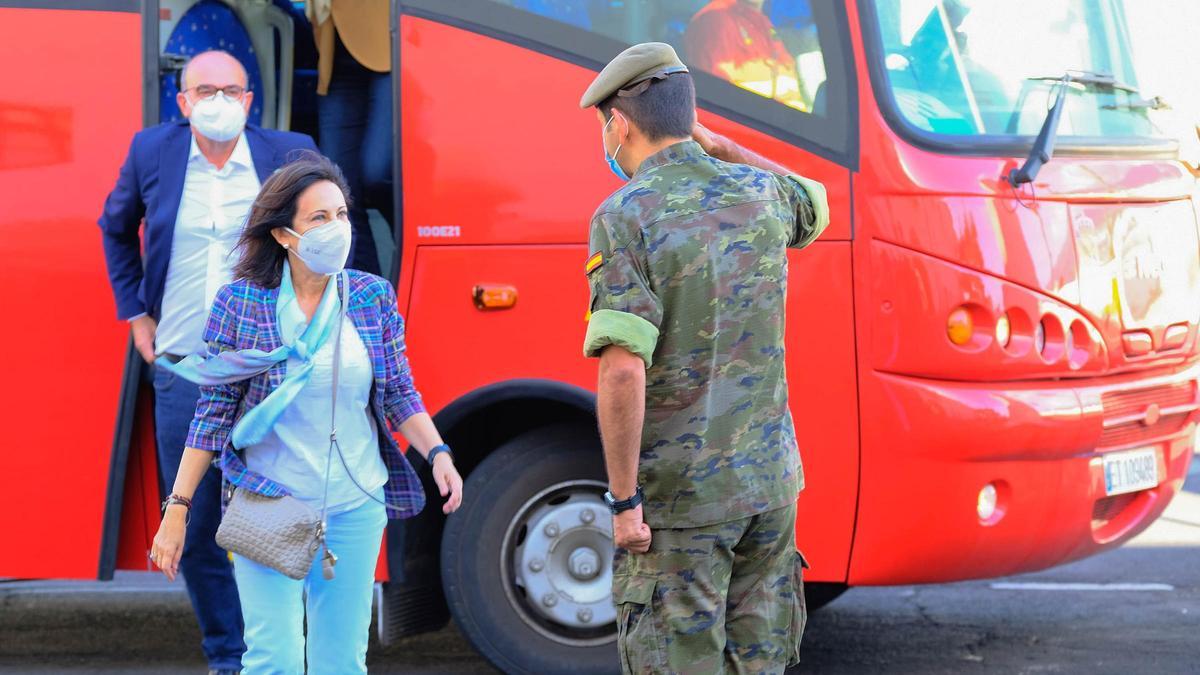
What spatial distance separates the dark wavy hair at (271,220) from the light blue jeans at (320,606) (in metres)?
0.63

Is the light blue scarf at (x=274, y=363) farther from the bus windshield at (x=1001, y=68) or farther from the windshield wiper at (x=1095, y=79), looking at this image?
the windshield wiper at (x=1095, y=79)

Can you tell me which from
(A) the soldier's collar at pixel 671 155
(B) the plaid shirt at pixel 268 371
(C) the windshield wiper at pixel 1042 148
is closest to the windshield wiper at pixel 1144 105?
(C) the windshield wiper at pixel 1042 148

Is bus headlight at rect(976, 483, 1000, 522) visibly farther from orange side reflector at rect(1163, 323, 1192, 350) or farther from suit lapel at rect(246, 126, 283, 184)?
suit lapel at rect(246, 126, 283, 184)

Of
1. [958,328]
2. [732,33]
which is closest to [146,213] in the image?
[732,33]

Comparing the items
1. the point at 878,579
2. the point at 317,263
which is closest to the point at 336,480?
the point at 317,263

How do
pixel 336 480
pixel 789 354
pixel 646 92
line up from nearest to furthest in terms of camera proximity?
pixel 646 92 → pixel 336 480 → pixel 789 354

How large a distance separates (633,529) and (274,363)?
103 cm

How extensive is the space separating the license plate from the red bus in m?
0.02

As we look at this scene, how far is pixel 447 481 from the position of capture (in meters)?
3.78

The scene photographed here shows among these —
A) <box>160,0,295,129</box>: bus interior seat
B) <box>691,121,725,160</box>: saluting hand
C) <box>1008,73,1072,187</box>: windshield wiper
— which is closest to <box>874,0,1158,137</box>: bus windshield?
<box>1008,73,1072,187</box>: windshield wiper

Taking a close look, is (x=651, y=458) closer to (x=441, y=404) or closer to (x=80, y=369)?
(x=441, y=404)

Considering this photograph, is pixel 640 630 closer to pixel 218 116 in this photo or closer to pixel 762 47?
pixel 762 47

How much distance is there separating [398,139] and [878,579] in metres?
2.08

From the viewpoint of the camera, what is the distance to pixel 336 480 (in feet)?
12.4
